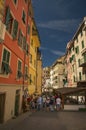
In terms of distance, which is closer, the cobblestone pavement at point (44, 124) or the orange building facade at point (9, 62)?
the cobblestone pavement at point (44, 124)

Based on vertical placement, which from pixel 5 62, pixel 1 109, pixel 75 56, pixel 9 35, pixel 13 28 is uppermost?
pixel 75 56

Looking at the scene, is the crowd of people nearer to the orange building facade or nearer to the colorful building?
the orange building facade

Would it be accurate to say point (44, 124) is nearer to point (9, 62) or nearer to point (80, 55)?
point (9, 62)

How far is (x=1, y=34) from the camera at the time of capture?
7742 mm

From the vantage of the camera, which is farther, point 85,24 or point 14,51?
point 85,24

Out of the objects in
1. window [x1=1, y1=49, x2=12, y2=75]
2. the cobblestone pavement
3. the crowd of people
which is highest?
window [x1=1, y1=49, x2=12, y2=75]

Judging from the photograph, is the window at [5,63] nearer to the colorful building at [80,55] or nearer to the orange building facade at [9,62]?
the orange building facade at [9,62]

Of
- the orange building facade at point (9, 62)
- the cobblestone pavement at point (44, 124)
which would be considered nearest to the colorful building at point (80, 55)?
the cobblestone pavement at point (44, 124)

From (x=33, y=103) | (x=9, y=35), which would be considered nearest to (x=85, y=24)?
(x=33, y=103)

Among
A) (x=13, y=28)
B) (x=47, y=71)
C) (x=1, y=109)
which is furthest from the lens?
(x=47, y=71)

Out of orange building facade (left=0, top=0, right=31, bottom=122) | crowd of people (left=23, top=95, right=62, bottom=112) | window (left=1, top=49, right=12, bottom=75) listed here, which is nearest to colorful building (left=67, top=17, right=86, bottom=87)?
crowd of people (left=23, top=95, right=62, bottom=112)

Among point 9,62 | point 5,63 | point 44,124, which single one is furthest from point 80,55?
point 5,63

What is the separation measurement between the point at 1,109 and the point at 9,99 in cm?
130

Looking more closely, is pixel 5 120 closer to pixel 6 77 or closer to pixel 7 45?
pixel 6 77
